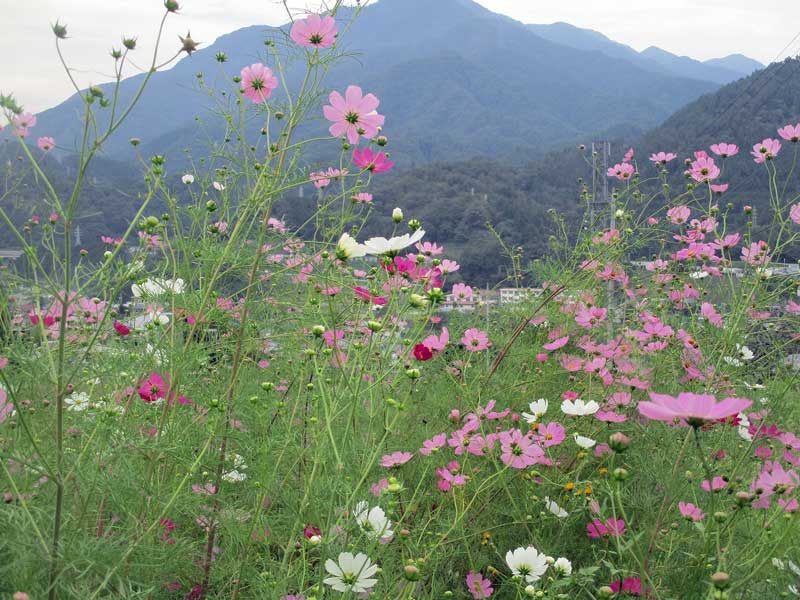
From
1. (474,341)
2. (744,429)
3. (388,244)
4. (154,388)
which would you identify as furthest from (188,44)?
(744,429)

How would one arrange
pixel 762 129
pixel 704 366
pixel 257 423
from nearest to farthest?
pixel 257 423 → pixel 704 366 → pixel 762 129

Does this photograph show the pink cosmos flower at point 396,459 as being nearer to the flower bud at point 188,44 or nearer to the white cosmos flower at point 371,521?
the white cosmos flower at point 371,521

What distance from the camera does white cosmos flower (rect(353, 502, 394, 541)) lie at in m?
1.09

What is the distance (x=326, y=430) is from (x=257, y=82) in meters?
0.93

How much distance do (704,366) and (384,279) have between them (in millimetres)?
997

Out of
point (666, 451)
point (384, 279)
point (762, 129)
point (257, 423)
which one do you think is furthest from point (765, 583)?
point (762, 129)

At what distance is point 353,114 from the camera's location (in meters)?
1.54

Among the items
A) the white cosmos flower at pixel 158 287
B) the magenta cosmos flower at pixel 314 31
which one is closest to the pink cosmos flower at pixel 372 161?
the magenta cosmos flower at pixel 314 31

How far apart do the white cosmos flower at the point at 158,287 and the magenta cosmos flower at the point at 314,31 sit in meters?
0.60

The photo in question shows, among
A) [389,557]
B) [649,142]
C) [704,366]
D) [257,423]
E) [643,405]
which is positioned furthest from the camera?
[649,142]

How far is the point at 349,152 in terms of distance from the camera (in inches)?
71.3

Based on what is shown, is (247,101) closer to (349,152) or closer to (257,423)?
(349,152)

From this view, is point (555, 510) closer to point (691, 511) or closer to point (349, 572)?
point (691, 511)

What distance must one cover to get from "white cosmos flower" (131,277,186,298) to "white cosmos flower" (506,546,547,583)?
922 mm
